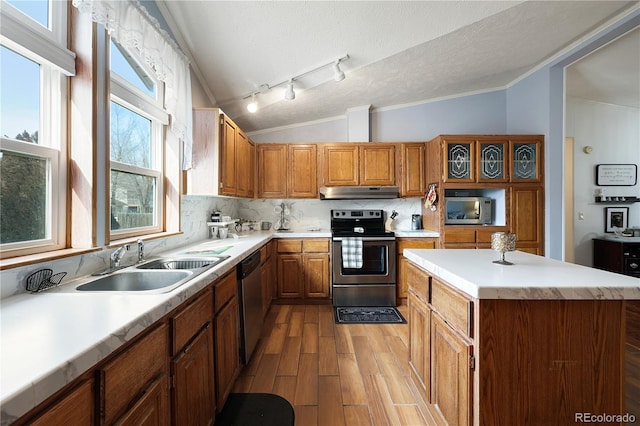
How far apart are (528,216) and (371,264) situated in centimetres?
198

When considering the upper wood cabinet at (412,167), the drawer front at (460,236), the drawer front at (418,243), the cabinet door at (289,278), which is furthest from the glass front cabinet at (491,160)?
the cabinet door at (289,278)

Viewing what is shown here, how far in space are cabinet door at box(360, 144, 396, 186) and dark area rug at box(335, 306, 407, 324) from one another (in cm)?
163

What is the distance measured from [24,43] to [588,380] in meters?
2.69

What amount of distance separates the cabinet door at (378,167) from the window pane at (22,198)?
2989 millimetres

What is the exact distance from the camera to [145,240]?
1.71 meters

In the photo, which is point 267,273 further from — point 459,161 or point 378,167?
point 459,161

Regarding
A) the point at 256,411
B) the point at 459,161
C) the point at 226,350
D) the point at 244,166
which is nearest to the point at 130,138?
the point at 244,166

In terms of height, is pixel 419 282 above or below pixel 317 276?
above

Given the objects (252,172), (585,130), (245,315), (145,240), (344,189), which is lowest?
(245,315)

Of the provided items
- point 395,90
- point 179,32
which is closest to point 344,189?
point 395,90

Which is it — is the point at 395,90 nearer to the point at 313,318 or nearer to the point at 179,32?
the point at 179,32

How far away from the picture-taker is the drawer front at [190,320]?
999 millimetres

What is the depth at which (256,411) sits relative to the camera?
1507 mm

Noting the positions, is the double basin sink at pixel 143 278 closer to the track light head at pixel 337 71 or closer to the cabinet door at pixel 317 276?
the cabinet door at pixel 317 276
